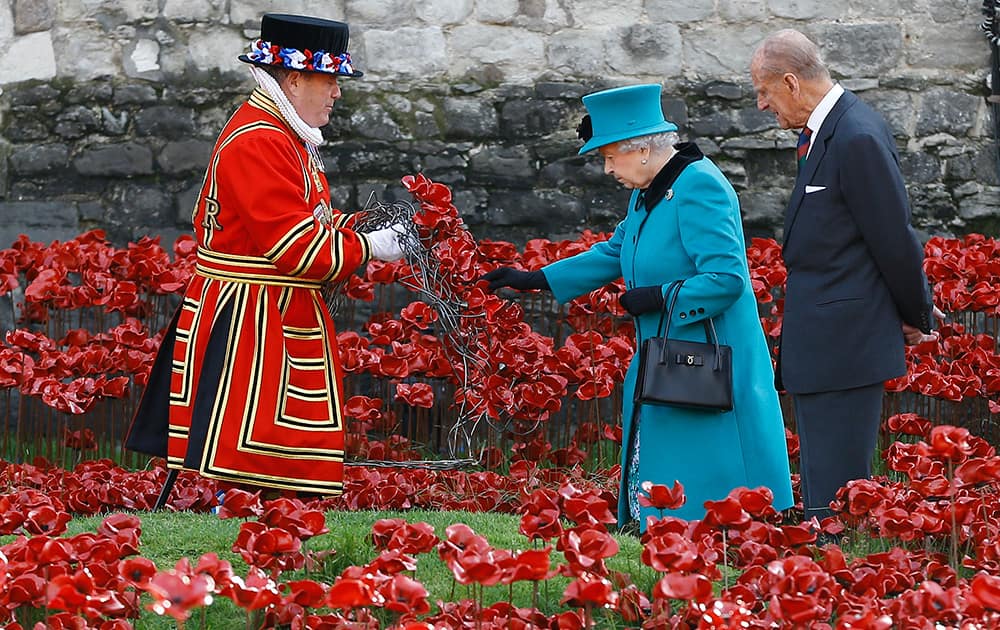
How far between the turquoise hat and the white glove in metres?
0.65

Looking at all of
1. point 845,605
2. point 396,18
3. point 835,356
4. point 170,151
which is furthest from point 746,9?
point 845,605

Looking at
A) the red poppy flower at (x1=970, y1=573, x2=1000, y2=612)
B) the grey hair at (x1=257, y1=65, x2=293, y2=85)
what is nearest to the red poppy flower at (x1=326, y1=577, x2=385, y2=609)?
the red poppy flower at (x1=970, y1=573, x2=1000, y2=612)

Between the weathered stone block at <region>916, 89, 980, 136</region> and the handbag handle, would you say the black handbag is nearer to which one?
the handbag handle

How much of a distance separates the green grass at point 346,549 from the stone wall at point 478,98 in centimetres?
284

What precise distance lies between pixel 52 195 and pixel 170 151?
63 cm

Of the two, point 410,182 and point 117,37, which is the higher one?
point 117,37

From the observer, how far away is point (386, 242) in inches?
167

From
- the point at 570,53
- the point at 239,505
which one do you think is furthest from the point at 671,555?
the point at 570,53

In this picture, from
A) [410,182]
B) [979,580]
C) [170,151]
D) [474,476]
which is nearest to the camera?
[979,580]

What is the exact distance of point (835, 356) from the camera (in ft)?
12.6

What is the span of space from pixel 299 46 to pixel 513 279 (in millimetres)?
1031

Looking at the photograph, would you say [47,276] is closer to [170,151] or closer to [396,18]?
[170,151]

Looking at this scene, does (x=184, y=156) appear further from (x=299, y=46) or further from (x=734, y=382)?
(x=734, y=382)

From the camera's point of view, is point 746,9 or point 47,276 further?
point 746,9
